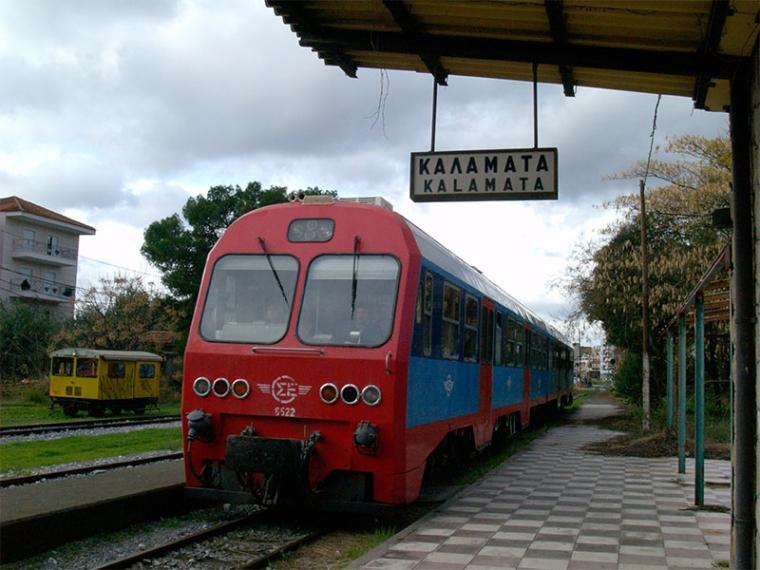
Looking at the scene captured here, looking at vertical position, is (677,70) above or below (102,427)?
above

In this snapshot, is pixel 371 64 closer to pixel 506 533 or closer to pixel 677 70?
pixel 677 70

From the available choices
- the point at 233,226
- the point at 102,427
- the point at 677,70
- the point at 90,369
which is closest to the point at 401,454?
the point at 233,226

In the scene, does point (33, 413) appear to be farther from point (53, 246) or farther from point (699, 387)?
point (699, 387)

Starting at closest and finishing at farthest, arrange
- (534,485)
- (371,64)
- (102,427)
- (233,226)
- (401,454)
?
(371,64), (401,454), (233,226), (534,485), (102,427)

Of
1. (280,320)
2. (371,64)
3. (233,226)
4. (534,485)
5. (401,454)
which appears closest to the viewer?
(371,64)

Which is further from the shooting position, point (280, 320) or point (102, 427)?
point (102, 427)

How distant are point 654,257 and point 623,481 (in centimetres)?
1261

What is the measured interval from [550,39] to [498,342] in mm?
7616

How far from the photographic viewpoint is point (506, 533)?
7836 millimetres

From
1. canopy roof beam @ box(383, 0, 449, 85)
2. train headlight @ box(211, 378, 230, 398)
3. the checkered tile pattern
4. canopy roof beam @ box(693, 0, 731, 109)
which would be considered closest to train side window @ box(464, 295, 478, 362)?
the checkered tile pattern

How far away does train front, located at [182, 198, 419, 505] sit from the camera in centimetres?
766

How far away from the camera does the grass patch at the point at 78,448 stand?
1412 centimetres

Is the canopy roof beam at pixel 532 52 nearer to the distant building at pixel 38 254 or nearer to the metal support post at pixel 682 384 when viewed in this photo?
the metal support post at pixel 682 384

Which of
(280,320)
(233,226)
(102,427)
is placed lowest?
(102,427)
